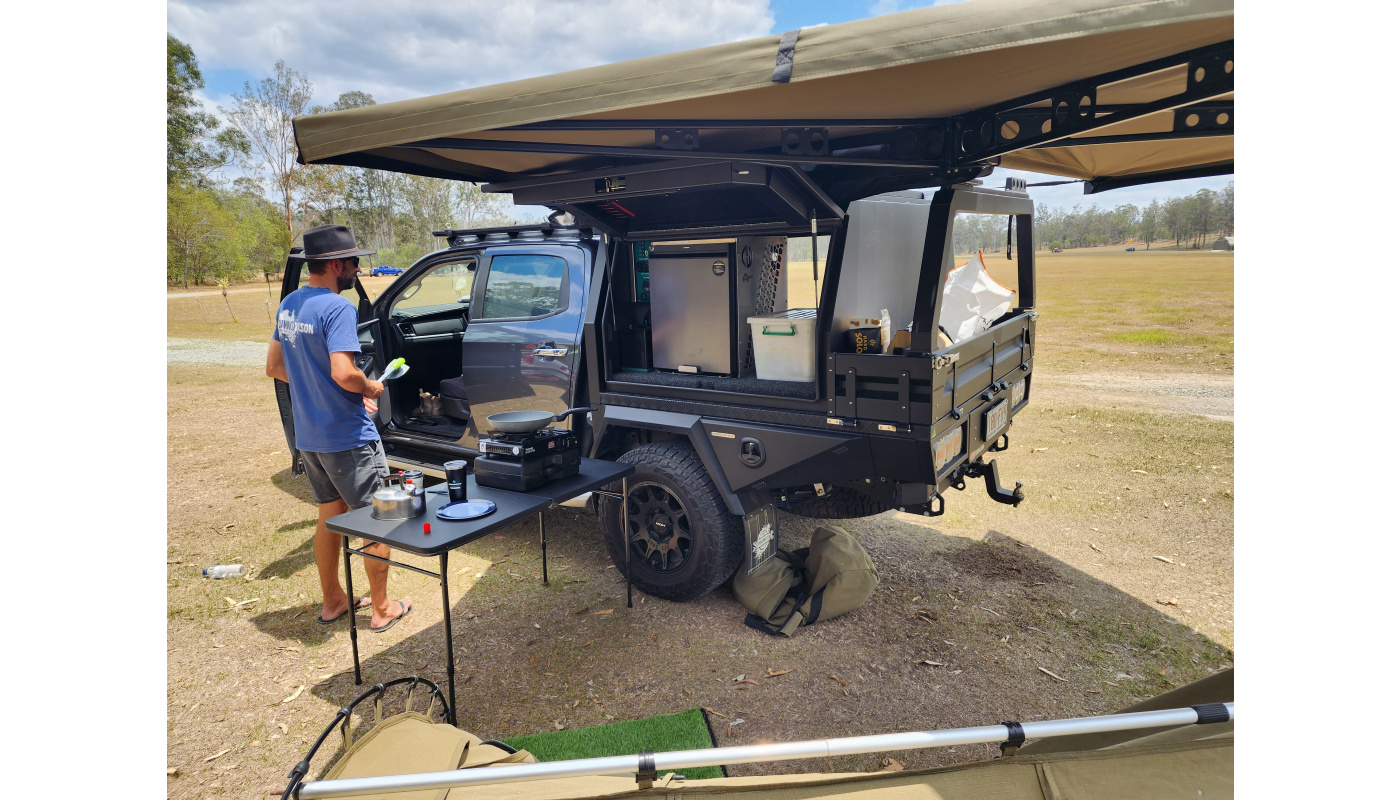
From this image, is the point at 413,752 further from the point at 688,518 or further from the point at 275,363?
the point at 275,363

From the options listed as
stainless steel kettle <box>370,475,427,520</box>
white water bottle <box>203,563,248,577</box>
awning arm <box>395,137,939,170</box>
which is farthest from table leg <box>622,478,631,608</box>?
white water bottle <box>203,563,248,577</box>

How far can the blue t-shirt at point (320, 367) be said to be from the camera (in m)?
3.29

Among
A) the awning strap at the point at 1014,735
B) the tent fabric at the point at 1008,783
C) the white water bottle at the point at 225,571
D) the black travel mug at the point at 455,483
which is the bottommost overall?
the white water bottle at the point at 225,571

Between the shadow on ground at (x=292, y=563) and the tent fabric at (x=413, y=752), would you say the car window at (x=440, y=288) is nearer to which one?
the shadow on ground at (x=292, y=563)

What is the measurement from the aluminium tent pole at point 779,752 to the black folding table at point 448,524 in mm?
992

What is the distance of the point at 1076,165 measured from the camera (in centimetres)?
440

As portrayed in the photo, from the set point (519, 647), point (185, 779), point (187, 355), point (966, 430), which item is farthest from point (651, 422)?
point (187, 355)

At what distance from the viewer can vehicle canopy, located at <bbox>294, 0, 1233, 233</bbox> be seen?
182 cm

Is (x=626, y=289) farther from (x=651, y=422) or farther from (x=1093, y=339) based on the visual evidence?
(x=1093, y=339)

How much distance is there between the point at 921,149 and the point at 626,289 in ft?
6.25

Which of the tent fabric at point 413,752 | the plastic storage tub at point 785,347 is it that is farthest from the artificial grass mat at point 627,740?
the plastic storage tub at point 785,347

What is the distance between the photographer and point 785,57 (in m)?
1.95

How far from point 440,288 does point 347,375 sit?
306cm

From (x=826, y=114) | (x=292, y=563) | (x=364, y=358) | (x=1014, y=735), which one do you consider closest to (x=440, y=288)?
(x=364, y=358)
